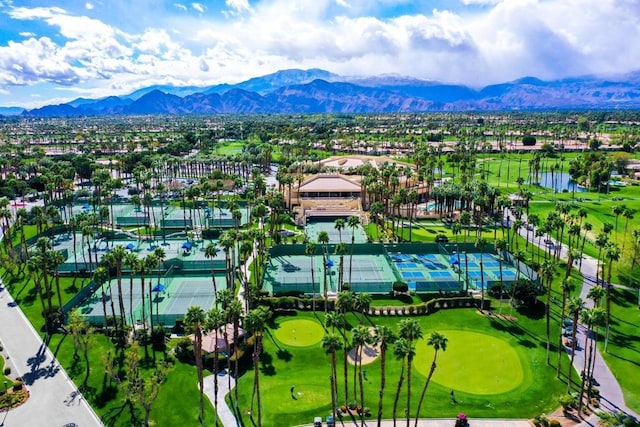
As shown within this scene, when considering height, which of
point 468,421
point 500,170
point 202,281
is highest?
point 500,170

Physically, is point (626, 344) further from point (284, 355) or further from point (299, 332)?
point (284, 355)

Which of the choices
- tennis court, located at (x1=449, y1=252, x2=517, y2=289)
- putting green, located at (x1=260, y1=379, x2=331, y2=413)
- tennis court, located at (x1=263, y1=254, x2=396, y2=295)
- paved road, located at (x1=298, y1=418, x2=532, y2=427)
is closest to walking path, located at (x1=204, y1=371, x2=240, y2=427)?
putting green, located at (x1=260, y1=379, x2=331, y2=413)

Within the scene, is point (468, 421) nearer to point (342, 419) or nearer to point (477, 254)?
point (342, 419)

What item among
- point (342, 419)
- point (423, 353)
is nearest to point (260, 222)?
point (423, 353)

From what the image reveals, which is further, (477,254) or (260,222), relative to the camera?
(260,222)

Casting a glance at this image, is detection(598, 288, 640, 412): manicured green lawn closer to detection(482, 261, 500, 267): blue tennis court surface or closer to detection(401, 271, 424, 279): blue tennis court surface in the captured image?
detection(482, 261, 500, 267): blue tennis court surface

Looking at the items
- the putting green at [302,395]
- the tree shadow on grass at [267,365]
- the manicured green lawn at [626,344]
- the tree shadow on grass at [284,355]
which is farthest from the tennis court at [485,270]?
the tree shadow on grass at [267,365]
